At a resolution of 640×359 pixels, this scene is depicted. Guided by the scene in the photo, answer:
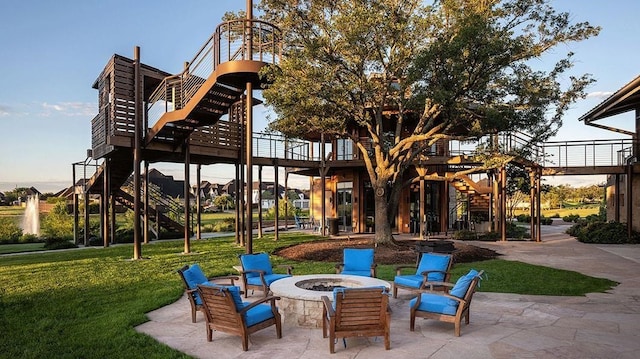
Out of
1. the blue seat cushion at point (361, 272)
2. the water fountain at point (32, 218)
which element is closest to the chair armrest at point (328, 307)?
the blue seat cushion at point (361, 272)

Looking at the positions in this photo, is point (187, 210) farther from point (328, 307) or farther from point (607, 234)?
point (607, 234)

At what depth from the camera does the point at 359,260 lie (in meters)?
8.66

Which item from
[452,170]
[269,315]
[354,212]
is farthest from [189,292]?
[452,170]

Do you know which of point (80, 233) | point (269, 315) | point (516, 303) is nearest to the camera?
point (269, 315)

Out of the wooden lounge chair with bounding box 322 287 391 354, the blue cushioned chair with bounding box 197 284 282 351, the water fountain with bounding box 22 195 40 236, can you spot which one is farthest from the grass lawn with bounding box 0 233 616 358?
the water fountain with bounding box 22 195 40 236

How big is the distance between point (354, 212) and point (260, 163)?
5858 millimetres

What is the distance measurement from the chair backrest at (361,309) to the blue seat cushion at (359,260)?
342cm

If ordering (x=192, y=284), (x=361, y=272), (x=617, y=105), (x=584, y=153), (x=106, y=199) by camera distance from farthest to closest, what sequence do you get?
(x=584, y=153) → (x=617, y=105) → (x=106, y=199) → (x=361, y=272) → (x=192, y=284)

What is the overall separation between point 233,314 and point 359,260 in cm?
387

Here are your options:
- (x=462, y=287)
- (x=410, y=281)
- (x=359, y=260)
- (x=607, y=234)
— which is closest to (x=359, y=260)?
(x=359, y=260)

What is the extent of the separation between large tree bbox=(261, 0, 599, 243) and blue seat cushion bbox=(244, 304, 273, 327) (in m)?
7.07

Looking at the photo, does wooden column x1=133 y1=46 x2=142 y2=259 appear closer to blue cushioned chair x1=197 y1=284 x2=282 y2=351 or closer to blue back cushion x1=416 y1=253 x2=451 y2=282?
blue cushioned chair x1=197 y1=284 x2=282 y2=351

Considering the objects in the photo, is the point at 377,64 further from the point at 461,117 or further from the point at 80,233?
the point at 80,233

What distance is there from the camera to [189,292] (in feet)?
20.5
